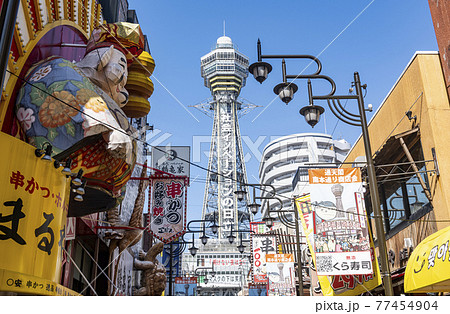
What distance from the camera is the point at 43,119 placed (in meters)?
10.1

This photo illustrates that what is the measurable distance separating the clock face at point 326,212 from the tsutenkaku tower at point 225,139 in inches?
4578

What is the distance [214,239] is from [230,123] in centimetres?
3895

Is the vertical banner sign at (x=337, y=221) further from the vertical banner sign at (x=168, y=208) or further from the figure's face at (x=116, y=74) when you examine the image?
the vertical banner sign at (x=168, y=208)

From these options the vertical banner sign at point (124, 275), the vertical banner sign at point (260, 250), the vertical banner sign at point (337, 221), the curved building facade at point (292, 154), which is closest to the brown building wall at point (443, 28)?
the vertical banner sign at point (337, 221)

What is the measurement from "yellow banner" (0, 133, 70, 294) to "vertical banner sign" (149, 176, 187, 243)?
11.8 m

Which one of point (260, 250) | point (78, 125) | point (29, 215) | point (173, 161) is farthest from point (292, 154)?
point (29, 215)

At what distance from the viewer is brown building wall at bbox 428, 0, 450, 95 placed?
14055mm

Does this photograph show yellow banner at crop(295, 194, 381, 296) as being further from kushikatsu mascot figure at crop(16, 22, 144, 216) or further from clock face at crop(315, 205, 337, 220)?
kushikatsu mascot figure at crop(16, 22, 144, 216)

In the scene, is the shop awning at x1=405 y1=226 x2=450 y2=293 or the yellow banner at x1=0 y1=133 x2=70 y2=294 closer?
the yellow banner at x1=0 y1=133 x2=70 y2=294

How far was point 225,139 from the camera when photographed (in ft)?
483

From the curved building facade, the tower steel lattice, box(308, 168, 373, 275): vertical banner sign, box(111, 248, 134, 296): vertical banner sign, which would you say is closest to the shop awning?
→ box(308, 168, 373, 275): vertical banner sign

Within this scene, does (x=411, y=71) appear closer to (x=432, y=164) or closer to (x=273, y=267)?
(x=432, y=164)

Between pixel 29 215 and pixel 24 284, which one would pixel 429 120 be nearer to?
pixel 29 215
